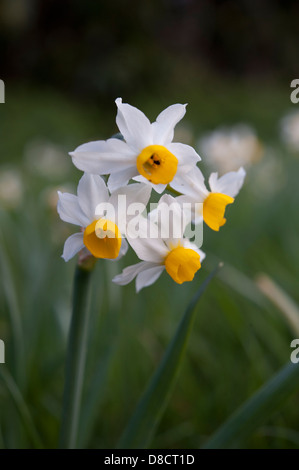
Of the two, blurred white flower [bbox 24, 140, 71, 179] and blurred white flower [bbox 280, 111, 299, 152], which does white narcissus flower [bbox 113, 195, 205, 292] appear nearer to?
blurred white flower [bbox 280, 111, 299, 152]

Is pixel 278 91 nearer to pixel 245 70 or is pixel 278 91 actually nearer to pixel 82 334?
pixel 245 70

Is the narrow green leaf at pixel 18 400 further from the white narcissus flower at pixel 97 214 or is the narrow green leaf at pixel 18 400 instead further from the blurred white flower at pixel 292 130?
the blurred white flower at pixel 292 130

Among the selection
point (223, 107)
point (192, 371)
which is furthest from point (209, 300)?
point (223, 107)

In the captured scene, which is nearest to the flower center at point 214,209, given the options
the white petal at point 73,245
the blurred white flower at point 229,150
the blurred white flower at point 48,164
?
the white petal at point 73,245

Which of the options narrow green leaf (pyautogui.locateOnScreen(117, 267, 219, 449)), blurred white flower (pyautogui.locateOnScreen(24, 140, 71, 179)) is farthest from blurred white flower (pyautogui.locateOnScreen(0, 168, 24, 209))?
narrow green leaf (pyautogui.locateOnScreen(117, 267, 219, 449))

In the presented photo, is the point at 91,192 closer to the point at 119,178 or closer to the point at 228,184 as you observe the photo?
the point at 119,178

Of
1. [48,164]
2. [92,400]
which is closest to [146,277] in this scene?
[92,400]
